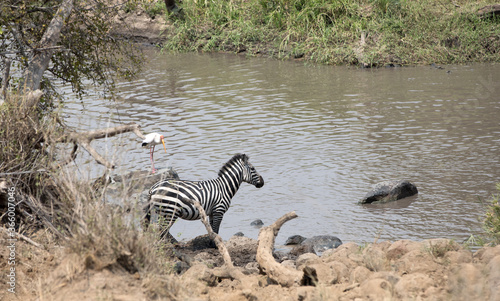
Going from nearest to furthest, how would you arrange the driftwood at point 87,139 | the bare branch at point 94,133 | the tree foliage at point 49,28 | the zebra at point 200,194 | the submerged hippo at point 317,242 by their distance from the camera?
the driftwood at point 87,139 → the bare branch at point 94,133 → the zebra at point 200,194 → the submerged hippo at point 317,242 → the tree foliage at point 49,28

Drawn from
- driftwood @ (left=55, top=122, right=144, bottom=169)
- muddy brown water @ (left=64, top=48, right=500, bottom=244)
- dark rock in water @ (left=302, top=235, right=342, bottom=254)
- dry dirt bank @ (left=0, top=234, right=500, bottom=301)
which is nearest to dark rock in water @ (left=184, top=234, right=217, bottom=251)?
muddy brown water @ (left=64, top=48, right=500, bottom=244)

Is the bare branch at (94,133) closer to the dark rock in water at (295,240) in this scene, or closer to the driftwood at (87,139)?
the driftwood at (87,139)

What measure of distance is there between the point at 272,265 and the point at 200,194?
84.7 inches

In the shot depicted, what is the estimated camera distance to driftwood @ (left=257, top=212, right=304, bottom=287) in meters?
5.75

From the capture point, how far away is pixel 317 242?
8242 millimetres

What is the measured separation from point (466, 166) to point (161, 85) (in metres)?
12.5

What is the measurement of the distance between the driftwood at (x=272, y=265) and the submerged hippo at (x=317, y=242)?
4.08 ft

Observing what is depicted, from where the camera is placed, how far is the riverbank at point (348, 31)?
2202 centimetres

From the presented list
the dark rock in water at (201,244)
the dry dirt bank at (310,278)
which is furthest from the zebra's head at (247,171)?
the dry dirt bank at (310,278)

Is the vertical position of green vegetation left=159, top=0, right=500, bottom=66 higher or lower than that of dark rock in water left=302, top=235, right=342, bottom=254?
higher

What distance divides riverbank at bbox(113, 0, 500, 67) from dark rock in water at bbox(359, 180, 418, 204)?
1292 cm

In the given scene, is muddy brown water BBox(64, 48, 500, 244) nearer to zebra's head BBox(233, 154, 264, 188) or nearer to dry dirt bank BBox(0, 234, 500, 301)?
zebra's head BBox(233, 154, 264, 188)

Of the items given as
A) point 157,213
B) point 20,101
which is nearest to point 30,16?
point 20,101

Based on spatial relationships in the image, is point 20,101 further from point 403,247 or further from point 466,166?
point 466,166
